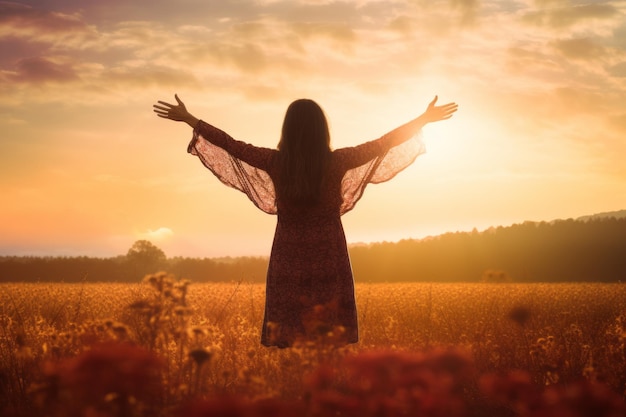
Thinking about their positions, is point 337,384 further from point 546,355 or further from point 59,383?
point 59,383

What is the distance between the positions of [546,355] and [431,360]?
4.80 m

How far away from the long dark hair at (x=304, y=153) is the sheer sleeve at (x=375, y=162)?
0.33 metres

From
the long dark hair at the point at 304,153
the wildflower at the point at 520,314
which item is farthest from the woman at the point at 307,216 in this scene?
the wildflower at the point at 520,314

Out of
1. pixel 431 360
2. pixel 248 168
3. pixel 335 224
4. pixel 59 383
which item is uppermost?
pixel 248 168

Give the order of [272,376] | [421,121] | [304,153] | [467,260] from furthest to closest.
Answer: [467,260]
[421,121]
[272,376]
[304,153]

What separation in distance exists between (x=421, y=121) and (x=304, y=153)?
135cm

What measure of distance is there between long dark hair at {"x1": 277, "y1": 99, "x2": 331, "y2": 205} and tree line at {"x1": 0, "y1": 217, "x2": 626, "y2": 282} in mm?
41064

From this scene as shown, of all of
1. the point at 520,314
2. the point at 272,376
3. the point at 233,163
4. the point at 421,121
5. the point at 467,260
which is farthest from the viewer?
the point at 467,260

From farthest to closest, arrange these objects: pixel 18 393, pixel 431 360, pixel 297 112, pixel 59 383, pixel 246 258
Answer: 1. pixel 246 258
2. pixel 297 112
3. pixel 18 393
4. pixel 59 383
5. pixel 431 360

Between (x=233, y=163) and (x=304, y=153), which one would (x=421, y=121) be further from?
(x=233, y=163)

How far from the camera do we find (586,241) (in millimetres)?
49000

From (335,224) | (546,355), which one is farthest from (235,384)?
(546,355)

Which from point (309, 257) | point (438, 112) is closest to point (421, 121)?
point (438, 112)

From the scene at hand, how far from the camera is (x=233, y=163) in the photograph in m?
5.52
